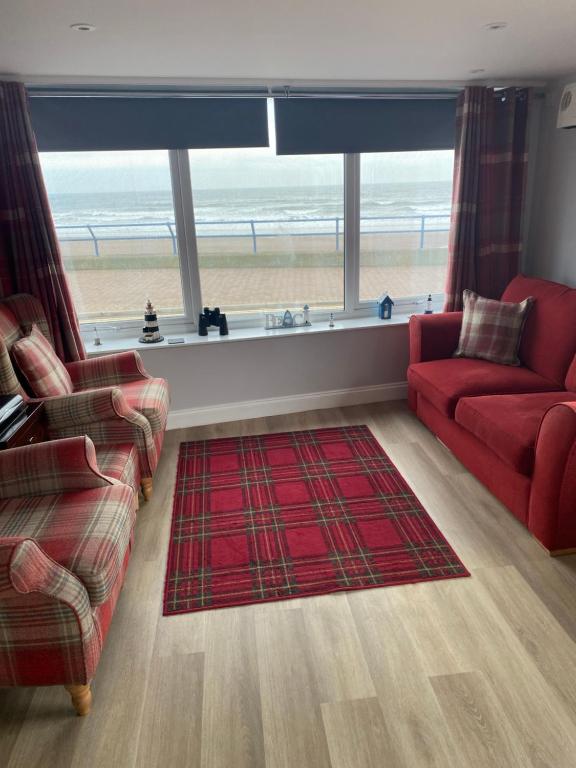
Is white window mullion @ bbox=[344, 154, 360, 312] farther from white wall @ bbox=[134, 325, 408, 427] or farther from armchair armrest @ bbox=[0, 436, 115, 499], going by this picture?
armchair armrest @ bbox=[0, 436, 115, 499]

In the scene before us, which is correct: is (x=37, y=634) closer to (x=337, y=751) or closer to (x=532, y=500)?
(x=337, y=751)

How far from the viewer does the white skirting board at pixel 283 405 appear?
371cm

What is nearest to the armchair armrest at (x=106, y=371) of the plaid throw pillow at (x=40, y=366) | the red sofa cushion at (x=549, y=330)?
the plaid throw pillow at (x=40, y=366)

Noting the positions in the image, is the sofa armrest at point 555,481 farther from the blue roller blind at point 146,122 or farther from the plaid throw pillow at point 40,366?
the blue roller blind at point 146,122

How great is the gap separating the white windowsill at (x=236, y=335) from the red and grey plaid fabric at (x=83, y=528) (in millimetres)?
1632

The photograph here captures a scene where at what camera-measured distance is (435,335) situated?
346cm

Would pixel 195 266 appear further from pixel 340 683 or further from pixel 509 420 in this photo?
pixel 340 683

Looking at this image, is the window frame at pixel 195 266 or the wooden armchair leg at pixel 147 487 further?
the window frame at pixel 195 266

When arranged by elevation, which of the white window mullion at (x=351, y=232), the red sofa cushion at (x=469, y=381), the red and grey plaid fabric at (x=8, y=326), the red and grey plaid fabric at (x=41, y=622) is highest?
the white window mullion at (x=351, y=232)

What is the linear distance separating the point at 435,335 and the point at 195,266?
1682mm

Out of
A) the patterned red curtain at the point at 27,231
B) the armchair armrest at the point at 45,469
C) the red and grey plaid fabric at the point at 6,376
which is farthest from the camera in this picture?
the patterned red curtain at the point at 27,231

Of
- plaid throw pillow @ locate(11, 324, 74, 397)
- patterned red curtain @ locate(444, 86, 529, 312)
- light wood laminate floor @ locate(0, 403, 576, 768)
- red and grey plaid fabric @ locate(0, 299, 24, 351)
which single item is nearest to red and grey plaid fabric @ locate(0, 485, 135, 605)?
light wood laminate floor @ locate(0, 403, 576, 768)

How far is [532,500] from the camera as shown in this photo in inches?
91.4

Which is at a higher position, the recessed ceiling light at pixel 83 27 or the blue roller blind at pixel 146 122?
the recessed ceiling light at pixel 83 27
